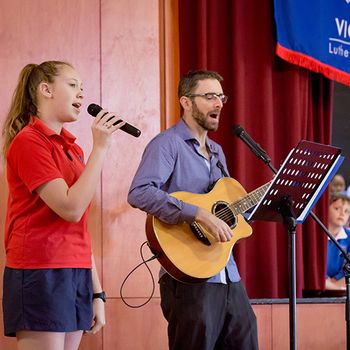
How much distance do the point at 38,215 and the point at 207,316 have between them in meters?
0.96

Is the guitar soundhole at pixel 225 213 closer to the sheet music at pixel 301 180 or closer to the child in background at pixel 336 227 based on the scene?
the sheet music at pixel 301 180

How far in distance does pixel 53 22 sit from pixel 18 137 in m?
1.48

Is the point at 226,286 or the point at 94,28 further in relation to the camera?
the point at 94,28

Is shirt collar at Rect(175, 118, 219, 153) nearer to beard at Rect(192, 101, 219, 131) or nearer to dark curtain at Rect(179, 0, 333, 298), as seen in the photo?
beard at Rect(192, 101, 219, 131)

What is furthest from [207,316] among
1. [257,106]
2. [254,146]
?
[257,106]

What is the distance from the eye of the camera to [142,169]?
126 inches

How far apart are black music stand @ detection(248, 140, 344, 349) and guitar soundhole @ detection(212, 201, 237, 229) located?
33 cm

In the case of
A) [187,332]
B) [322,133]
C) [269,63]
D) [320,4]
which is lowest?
[187,332]

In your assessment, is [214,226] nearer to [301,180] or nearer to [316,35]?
[301,180]

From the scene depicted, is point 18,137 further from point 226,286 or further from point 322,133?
point 322,133

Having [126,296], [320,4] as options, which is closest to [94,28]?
[126,296]

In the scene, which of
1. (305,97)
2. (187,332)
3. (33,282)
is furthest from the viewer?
(305,97)

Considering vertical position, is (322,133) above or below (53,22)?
below

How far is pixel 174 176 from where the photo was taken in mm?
3256
